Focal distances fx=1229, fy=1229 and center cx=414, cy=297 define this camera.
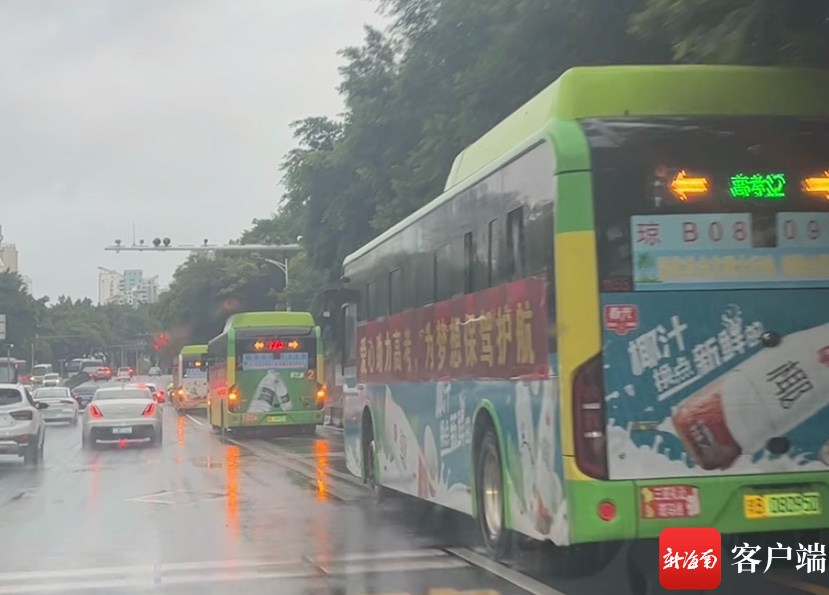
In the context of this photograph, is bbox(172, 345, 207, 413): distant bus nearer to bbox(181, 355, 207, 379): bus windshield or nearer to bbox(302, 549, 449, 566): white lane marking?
bbox(181, 355, 207, 379): bus windshield

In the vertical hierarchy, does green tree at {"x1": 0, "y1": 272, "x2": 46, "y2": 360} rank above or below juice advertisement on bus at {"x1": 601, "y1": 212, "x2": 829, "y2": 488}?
above

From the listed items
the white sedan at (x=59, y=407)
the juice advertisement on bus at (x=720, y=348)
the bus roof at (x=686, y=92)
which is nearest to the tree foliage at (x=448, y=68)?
the bus roof at (x=686, y=92)

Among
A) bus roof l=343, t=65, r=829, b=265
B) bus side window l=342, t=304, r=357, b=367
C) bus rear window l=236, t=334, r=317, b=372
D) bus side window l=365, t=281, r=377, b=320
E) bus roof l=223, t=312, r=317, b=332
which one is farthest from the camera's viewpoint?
bus roof l=223, t=312, r=317, b=332

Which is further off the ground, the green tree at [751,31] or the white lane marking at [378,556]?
the green tree at [751,31]

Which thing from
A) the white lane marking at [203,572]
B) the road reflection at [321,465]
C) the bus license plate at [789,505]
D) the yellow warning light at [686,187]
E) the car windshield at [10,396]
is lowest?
the white lane marking at [203,572]

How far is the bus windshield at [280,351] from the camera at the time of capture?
32344 millimetres

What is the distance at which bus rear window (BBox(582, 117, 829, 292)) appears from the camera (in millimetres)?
8234

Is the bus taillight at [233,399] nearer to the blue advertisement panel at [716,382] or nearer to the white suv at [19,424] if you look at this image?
the white suv at [19,424]

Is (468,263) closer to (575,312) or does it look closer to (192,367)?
(575,312)

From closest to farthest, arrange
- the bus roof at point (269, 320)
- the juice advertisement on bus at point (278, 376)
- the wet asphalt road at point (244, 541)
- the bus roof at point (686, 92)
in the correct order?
1. the bus roof at point (686, 92)
2. the wet asphalt road at point (244, 541)
3. the juice advertisement on bus at point (278, 376)
4. the bus roof at point (269, 320)

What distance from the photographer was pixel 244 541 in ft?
41.6

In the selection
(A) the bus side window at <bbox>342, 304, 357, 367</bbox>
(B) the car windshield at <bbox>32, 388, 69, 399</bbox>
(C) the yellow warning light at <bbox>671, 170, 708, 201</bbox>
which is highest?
(C) the yellow warning light at <bbox>671, 170, 708, 201</bbox>

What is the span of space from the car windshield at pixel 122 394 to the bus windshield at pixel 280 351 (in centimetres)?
272

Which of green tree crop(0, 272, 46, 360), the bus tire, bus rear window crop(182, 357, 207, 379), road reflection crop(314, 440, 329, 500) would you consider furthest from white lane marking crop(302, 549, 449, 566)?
green tree crop(0, 272, 46, 360)
